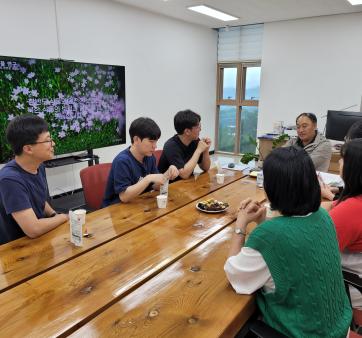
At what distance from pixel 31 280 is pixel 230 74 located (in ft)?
19.7

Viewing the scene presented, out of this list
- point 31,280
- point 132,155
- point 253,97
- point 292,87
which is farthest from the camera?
point 253,97

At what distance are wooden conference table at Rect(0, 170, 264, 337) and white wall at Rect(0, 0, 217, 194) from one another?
272 centimetres

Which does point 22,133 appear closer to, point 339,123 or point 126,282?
point 126,282

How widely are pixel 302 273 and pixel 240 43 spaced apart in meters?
5.86

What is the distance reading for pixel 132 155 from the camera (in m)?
2.11

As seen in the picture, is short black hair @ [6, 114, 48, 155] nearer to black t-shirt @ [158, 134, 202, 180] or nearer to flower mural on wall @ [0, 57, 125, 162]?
black t-shirt @ [158, 134, 202, 180]

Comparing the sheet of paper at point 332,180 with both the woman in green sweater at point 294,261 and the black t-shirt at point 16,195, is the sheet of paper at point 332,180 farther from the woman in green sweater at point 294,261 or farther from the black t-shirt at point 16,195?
the black t-shirt at point 16,195

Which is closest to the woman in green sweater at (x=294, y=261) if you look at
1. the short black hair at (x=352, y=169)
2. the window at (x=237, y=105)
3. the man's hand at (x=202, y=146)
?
the short black hair at (x=352, y=169)

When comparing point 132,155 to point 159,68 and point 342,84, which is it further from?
point 342,84

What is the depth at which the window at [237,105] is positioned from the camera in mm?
6219

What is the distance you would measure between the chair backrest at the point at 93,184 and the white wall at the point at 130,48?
1.94 meters

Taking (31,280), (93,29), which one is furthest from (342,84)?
(31,280)

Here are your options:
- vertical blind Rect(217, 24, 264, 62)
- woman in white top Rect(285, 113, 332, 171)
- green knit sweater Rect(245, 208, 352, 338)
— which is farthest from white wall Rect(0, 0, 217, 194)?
green knit sweater Rect(245, 208, 352, 338)

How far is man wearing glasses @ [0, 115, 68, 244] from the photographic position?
1.45 m
